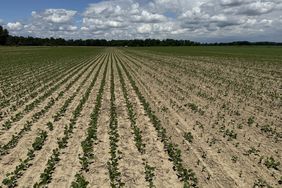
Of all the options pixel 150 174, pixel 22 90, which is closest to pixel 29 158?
pixel 150 174

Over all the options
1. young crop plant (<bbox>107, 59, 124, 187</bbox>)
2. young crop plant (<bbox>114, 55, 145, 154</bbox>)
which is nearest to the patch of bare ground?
young crop plant (<bbox>114, 55, 145, 154</bbox>)

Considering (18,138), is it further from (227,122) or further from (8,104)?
(227,122)

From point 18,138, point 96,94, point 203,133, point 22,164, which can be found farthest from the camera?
point 96,94

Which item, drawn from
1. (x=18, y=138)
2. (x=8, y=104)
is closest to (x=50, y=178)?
(x=18, y=138)

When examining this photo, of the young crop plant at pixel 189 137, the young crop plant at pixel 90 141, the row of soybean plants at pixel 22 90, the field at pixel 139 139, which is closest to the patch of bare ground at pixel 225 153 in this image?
the field at pixel 139 139

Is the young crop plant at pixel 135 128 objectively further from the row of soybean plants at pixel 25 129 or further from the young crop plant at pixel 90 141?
the row of soybean plants at pixel 25 129

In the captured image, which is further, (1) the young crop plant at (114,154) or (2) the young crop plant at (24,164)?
(1) the young crop plant at (114,154)

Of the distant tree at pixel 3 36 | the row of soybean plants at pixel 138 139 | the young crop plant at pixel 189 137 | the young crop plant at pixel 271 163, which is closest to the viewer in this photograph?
the row of soybean plants at pixel 138 139

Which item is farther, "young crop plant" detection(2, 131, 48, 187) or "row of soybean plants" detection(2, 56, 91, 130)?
"row of soybean plants" detection(2, 56, 91, 130)

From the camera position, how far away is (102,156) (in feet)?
32.6

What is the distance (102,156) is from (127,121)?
4406 millimetres

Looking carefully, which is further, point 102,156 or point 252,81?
point 252,81

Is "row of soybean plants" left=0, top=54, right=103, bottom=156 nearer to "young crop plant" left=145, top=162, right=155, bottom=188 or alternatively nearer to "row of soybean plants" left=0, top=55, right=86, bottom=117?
"row of soybean plants" left=0, top=55, right=86, bottom=117

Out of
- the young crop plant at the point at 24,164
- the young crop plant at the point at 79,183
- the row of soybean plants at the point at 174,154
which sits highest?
the young crop plant at the point at 79,183
